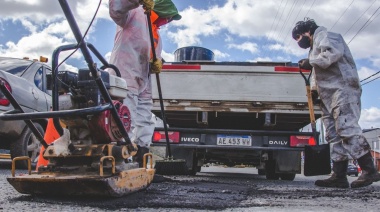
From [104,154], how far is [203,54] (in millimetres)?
6239

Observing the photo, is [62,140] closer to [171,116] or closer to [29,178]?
[29,178]

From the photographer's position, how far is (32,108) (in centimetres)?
591

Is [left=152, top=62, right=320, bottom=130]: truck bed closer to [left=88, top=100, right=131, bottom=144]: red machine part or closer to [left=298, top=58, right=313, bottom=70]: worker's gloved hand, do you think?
[left=298, top=58, right=313, bottom=70]: worker's gloved hand

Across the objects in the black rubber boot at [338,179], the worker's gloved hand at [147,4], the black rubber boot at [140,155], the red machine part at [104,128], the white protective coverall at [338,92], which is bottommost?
the black rubber boot at [338,179]

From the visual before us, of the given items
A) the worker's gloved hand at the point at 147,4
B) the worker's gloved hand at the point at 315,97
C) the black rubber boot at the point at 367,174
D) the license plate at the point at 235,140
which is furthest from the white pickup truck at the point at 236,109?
the worker's gloved hand at the point at 147,4

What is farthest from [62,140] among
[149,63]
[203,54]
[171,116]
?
[203,54]

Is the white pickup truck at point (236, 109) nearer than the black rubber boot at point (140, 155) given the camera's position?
No

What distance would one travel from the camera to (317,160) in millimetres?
4727

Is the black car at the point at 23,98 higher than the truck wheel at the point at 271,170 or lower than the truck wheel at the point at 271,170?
higher

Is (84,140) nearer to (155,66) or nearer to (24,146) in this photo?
(155,66)

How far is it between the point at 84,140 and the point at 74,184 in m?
0.45

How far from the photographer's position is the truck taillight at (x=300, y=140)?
18.9 ft

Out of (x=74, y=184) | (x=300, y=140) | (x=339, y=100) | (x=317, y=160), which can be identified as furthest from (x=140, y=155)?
(x=300, y=140)

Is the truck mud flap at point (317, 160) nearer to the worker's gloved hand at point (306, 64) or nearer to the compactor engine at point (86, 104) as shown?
the worker's gloved hand at point (306, 64)
